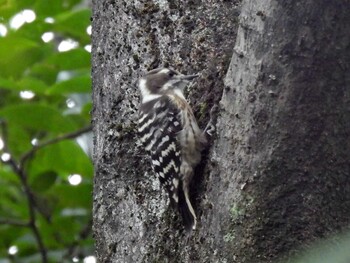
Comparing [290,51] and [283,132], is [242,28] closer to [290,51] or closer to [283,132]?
[290,51]

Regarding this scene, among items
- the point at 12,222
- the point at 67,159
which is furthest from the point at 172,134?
the point at 12,222

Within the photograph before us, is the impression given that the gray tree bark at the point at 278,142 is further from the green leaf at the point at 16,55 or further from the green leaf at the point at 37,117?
the green leaf at the point at 16,55

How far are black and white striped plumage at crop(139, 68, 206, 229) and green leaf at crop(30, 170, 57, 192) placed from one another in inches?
42.6

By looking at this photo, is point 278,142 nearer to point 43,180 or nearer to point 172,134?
point 172,134

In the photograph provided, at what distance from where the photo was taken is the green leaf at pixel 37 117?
13.8 feet

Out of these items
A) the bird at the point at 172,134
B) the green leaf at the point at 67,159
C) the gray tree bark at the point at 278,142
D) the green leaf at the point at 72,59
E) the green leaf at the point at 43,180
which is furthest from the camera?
the green leaf at the point at 43,180

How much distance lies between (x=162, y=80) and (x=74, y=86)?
82cm

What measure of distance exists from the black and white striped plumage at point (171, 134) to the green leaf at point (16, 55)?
2.84ft

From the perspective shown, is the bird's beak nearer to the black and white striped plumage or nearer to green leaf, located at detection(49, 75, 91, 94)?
the black and white striped plumage

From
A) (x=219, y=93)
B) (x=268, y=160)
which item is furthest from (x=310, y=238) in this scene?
(x=219, y=93)

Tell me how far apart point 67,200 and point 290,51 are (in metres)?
2.46

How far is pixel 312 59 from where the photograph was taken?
2527 millimetres

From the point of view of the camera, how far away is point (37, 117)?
424 centimetres

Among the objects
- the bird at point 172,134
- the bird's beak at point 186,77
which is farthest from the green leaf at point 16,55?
the bird's beak at point 186,77
